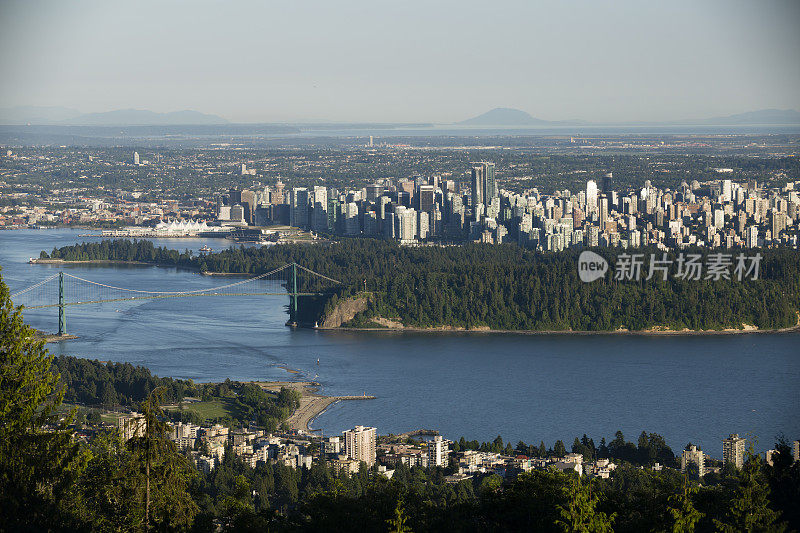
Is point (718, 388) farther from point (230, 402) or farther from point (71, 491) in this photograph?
point (71, 491)

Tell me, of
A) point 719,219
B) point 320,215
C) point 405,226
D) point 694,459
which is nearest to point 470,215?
point 405,226

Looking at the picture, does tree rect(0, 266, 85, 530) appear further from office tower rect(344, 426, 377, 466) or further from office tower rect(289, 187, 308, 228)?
office tower rect(289, 187, 308, 228)

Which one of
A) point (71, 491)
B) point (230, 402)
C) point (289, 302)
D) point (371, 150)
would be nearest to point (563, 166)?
point (371, 150)

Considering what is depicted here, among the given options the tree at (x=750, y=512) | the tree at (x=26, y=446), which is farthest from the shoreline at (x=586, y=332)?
the tree at (x=26, y=446)

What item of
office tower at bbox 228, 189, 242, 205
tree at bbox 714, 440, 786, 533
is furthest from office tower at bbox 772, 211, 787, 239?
tree at bbox 714, 440, 786, 533

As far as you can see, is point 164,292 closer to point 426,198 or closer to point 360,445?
point 360,445

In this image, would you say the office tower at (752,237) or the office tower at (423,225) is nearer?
the office tower at (752,237)

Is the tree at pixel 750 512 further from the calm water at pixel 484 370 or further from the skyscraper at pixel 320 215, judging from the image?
the skyscraper at pixel 320 215
